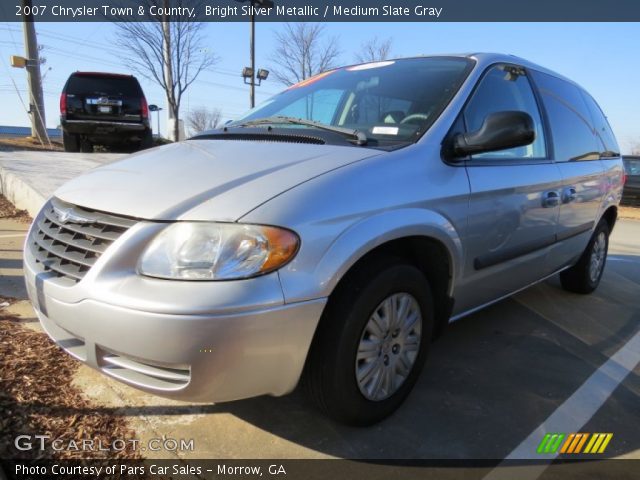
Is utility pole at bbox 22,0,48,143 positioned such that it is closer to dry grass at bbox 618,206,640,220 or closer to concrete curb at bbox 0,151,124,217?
concrete curb at bbox 0,151,124,217

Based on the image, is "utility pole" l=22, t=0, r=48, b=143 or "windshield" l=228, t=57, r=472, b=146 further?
"utility pole" l=22, t=0, r=48, b=143

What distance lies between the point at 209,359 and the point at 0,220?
17.7 feet

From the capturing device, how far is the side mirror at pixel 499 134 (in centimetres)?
230

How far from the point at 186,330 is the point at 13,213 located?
5.71 meters

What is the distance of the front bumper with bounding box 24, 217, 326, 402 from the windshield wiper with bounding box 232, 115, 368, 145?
92 centimetres

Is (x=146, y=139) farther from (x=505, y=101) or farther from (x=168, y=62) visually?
(x=505, y=101)

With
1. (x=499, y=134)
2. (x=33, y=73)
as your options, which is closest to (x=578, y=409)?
(x=499, y=134)

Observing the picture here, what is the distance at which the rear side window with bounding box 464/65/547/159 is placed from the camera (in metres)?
2.66

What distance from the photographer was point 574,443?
7.19 feet

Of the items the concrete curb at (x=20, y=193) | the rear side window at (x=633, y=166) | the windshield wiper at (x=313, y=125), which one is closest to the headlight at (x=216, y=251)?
the windshield wiper at (x=313, y=125)

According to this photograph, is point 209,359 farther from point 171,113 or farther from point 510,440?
point 171,113

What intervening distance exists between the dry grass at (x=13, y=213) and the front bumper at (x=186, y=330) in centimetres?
467

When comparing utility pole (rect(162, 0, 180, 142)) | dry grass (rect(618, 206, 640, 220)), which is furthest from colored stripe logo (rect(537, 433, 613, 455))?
utility pole (rect(162, 0, 180, 142))

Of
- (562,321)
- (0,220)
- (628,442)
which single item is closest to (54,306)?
(628,442)
